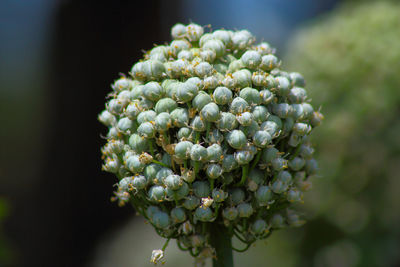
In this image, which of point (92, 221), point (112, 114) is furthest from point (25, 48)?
point (112, 114)

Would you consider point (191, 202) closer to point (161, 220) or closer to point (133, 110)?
point (161, 220)

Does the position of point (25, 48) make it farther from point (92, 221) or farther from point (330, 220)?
point (330, 220)

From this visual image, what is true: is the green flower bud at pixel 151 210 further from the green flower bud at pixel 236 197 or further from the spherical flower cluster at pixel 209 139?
the green flower bud at pixel 236 197

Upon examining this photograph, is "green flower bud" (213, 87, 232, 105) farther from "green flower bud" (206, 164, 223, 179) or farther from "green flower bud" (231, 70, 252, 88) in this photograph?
"green flower bud" (206, 164, 223, 179)

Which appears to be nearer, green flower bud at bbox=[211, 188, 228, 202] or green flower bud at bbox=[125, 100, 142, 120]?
green flower bud at bbox=[211, 188, 228, 202]

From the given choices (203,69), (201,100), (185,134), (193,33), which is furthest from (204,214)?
(193,33)

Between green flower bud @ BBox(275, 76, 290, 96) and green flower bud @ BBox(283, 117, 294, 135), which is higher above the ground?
green flower bud @ BBox(275, 76, 290, 96)

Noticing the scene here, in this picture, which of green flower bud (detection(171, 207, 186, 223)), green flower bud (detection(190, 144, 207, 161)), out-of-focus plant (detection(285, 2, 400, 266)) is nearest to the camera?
green flower bud (detection(190, 144, 207, 161))

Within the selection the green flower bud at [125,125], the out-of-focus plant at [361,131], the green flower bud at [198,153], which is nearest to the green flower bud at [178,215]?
the green flower bud at [198,153]

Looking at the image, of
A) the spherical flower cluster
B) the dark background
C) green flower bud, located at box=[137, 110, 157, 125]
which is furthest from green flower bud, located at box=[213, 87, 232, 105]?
the dark background
